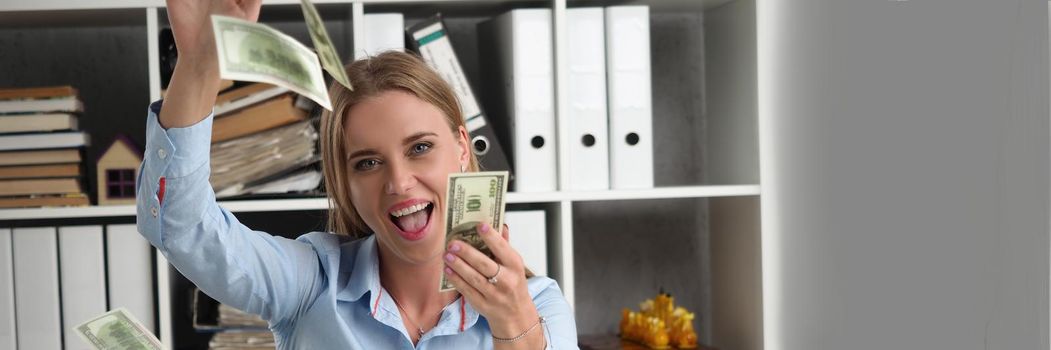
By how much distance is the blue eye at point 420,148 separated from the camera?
4.07 feet

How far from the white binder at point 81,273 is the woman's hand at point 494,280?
1.11m

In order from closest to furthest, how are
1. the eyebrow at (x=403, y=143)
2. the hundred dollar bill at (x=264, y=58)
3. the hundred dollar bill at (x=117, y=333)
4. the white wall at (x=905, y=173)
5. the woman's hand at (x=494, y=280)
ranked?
the hundred dollar bill at (x=264, y=58), the woman's hand at (x=494, y=280), the eyebrow at (x=403, y=143), the hundred dollar bill at (x=117, y=333), the white wall at (x=905, y=173)

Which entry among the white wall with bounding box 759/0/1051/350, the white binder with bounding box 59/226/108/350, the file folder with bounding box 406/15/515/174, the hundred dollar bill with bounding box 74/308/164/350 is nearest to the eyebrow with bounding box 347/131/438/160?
the hundred dollar bill with bounding box 74/308/164/350

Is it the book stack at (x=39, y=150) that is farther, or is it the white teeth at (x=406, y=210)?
the book stack at (x=39, y=150)

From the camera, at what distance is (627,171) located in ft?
6.82

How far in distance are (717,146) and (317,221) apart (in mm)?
866

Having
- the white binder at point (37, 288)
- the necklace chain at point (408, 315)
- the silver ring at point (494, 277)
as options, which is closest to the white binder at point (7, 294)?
the white binder at point (37, 288)

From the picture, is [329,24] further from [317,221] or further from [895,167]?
[895,167]

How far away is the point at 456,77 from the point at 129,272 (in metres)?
0.70

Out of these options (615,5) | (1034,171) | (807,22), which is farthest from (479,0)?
(1034,171)

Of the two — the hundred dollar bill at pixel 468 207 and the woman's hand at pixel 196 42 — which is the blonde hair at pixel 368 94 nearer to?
the hundred dollar bill at pixel 468 207

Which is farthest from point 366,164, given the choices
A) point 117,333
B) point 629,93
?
point 629,93

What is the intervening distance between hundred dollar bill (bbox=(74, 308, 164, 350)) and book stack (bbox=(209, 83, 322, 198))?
502 millimetres

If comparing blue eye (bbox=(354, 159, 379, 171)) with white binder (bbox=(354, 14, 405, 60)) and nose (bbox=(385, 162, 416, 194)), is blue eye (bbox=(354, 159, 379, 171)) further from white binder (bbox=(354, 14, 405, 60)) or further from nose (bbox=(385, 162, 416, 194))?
white binder (bbox=(354, 14, 405, 60))
